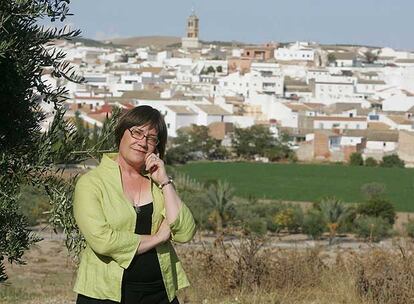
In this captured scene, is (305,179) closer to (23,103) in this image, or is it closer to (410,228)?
(410,228)

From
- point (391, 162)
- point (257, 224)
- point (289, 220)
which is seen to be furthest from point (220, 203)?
point (391, 162)

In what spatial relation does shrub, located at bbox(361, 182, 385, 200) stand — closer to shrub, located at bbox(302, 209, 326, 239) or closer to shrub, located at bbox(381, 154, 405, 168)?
shrub, located at bbox(302, 209, 326, 239)

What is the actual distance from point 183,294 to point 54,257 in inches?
379

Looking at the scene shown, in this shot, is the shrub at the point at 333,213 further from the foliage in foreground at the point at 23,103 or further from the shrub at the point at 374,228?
the foliage in foreground at the point at 23,103

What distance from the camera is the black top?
11.7 feet

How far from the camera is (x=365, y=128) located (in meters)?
75.7

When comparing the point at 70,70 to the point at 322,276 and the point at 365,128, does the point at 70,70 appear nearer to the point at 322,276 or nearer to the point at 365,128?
the point at 322,276

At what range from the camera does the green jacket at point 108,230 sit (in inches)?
137

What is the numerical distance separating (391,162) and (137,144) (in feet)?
199

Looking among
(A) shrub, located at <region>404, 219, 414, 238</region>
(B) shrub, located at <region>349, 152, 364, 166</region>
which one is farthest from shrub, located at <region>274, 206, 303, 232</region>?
(B) shrub, located at <region>349, 152, 364, 166</region>

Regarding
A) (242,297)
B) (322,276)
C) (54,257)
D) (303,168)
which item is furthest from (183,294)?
(303,168)

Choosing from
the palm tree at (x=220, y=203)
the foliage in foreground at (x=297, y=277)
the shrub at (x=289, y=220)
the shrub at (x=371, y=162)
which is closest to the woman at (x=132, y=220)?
the foliage in foreground at (x=297, y=277)

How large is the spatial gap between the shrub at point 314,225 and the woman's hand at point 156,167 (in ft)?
67.8

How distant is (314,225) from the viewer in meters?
25.0
